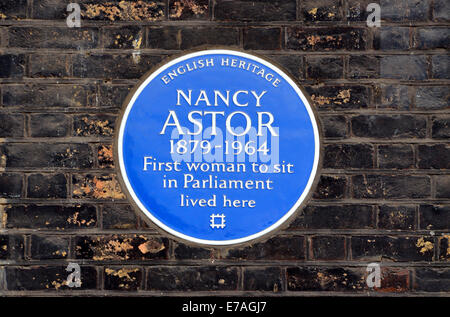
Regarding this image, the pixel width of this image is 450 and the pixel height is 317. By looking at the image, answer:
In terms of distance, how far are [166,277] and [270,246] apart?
47cm

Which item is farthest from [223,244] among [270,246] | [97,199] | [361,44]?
[361,44]

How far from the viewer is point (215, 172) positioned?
2072 millimetres

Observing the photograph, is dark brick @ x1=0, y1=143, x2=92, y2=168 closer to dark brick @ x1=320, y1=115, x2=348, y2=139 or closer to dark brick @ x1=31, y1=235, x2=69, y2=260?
dark brick @ x1=31, y1=235, x2=69, y2=260

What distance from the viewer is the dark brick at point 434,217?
81.3 inches

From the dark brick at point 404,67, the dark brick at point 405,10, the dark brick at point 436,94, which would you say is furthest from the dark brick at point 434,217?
the dark brick at point 405,10

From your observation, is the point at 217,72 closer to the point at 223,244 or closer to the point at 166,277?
the point at 223,244

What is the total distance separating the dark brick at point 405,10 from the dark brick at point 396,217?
2.72 ft

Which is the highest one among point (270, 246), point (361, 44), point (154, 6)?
point (154, 6)

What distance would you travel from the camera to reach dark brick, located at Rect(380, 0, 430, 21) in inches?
82.2

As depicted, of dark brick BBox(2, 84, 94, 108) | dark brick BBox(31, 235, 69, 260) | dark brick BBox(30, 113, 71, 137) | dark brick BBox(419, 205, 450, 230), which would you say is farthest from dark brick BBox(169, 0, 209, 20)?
dark brick BBox(419, 205, 450, 230)

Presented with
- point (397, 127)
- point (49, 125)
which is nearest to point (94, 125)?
point (49, 125)

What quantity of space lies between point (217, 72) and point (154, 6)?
40 cm

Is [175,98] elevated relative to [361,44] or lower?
lower

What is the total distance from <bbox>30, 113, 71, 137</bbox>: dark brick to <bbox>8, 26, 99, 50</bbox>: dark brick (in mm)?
309
